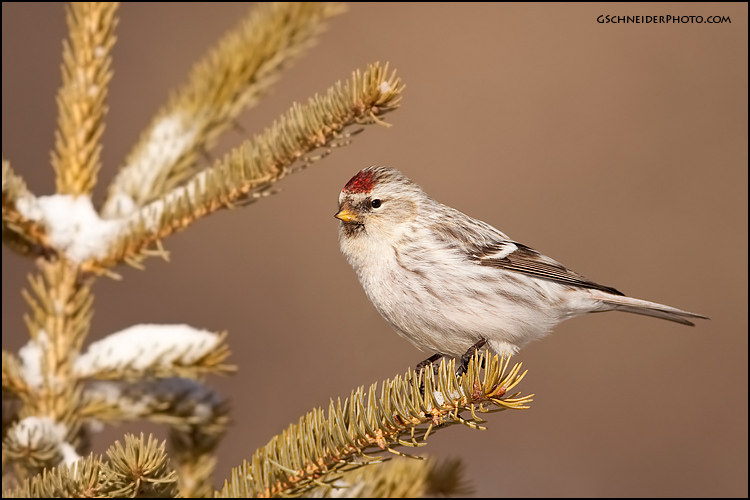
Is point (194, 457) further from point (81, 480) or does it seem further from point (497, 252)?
point (497, 252)

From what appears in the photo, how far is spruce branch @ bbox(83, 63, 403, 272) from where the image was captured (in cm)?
151

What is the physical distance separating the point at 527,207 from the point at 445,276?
2425mm

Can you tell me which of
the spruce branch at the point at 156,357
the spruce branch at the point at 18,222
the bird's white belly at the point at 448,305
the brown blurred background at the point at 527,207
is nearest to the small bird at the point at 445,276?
the bird's white belly at the point at 448,305

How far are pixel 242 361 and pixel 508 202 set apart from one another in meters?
1.83

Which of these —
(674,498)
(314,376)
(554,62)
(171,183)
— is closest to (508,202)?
(554,62)

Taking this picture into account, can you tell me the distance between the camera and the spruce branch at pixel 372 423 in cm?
131

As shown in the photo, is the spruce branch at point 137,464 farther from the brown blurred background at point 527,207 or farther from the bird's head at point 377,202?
the brown blurred background at point 527,207

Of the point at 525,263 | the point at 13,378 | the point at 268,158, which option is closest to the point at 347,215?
the point at 268,158

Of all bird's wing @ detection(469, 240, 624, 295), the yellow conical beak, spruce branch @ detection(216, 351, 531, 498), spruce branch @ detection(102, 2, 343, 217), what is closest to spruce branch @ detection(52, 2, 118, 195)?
spruce branch @ detection(102, 2, 343, 217)

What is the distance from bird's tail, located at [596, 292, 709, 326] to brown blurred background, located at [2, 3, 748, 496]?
1.20 m

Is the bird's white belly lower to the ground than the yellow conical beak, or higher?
lower

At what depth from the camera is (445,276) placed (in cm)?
223

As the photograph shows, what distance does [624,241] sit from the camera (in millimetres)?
4637

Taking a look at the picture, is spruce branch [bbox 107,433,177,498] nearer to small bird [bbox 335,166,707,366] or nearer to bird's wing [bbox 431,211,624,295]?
small bird [bbox 335,166,707,366]
